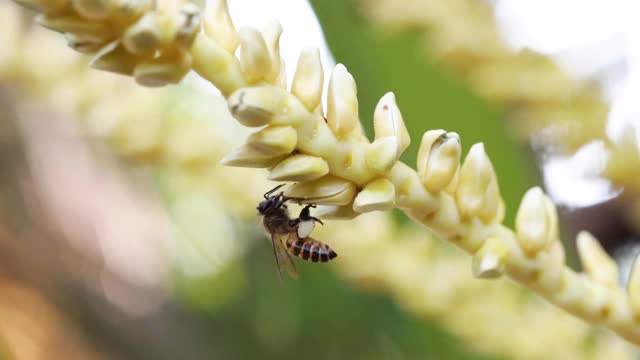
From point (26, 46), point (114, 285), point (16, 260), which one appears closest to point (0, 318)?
point (16, 260)

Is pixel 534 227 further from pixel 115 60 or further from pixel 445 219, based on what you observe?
pixel 115 60

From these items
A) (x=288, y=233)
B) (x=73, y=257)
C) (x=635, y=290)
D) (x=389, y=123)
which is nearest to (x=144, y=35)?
(x=389, y=123)

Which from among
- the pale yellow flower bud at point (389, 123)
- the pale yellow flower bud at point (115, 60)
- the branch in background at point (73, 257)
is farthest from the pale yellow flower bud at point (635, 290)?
the branch in background at point (73, 257)

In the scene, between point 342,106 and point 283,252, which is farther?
point 283,252

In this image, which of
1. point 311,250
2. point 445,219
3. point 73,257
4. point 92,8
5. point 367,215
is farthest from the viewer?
point 73,257

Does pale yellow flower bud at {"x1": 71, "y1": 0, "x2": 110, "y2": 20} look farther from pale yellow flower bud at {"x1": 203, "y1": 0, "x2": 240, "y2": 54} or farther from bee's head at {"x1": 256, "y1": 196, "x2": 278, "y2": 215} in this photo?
bee's head at {"x1": 256, "y1": 196, "x2": 278, "y2": 215}

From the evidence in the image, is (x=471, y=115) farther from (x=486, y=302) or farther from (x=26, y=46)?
(x=26, y=46)
